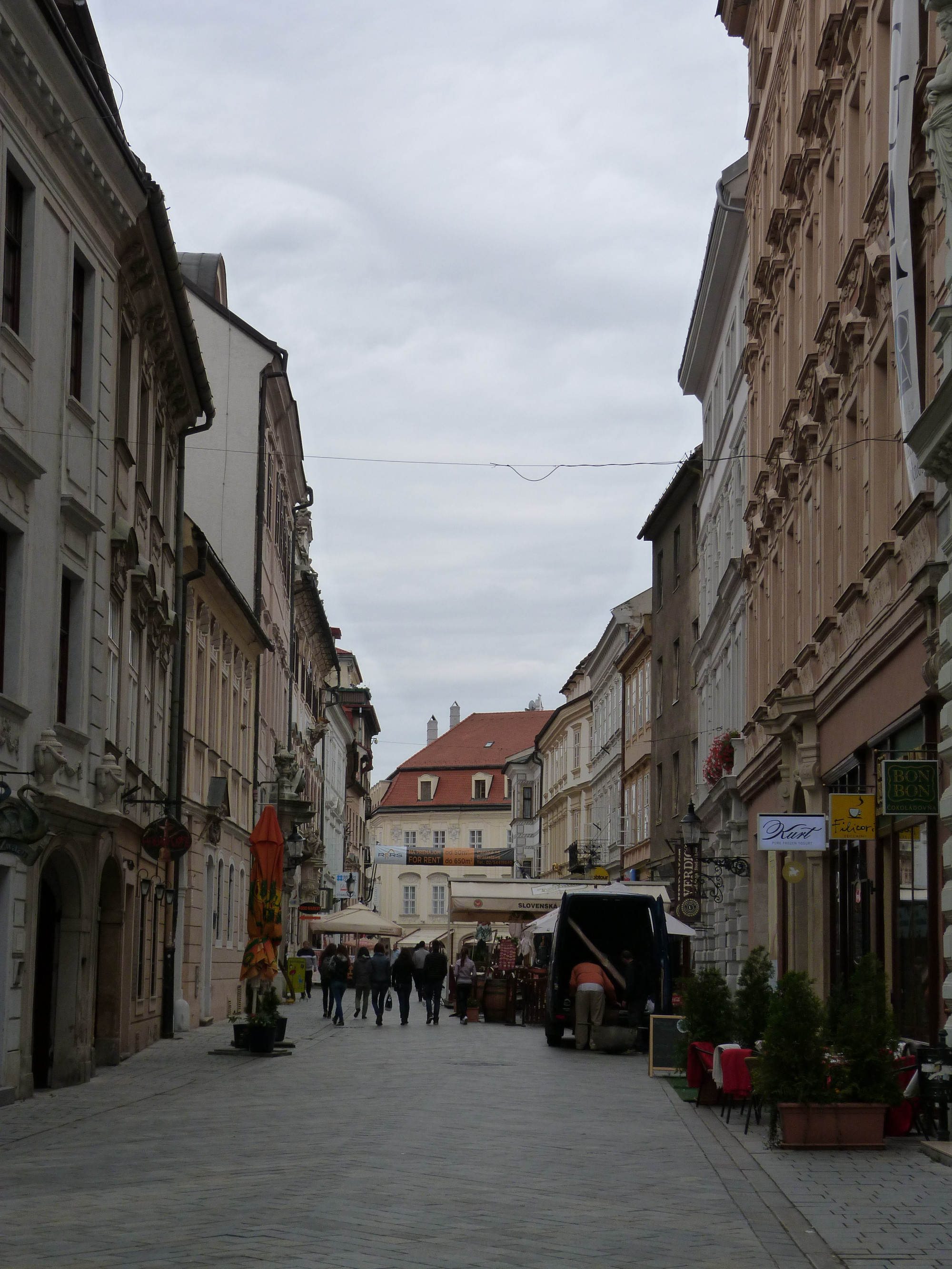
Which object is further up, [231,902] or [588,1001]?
[231,902]

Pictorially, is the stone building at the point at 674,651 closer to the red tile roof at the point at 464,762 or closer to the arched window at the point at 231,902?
the arched window at the point at 231,902

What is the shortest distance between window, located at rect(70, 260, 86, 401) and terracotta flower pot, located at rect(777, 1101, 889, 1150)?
11.4 meters

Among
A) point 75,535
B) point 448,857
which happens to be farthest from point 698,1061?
point 448,857

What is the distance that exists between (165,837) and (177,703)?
524cm

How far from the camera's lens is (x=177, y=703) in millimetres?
29453

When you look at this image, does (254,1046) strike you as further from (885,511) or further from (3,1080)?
(885,511)

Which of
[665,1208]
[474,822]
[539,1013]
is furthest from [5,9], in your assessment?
[474,822]

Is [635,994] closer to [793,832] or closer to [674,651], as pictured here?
[793,832]

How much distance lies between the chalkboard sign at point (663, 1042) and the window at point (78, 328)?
10151 millimetres

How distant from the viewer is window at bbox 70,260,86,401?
2045 centimetres

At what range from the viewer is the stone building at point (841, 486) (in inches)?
656

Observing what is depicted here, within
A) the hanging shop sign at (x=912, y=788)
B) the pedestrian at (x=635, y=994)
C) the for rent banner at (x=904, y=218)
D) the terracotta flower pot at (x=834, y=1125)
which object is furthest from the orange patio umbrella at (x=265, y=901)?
the terracotta flower pot at (x=834, y=1125)

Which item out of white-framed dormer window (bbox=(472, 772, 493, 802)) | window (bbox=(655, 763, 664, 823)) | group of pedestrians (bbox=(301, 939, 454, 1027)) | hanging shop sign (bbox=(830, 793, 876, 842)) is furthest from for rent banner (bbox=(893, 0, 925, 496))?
white-framed dormer window (bbox=(472, 772, 493, 802))

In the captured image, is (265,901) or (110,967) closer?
(110,967)
